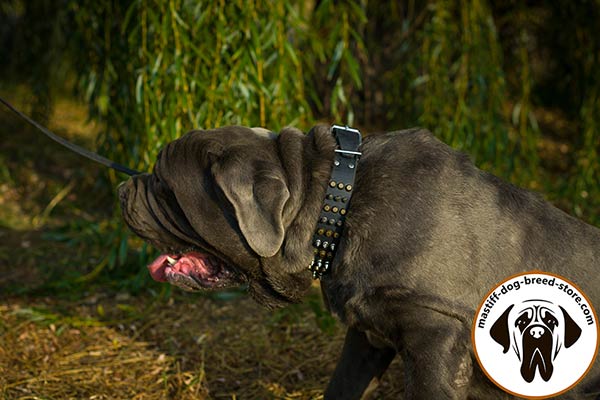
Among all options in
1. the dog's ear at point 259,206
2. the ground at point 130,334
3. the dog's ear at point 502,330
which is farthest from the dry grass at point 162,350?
the dog's ear at point 259,206

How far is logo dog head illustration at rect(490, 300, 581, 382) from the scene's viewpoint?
8.34ft

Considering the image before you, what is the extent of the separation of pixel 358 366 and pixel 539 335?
0.66 metres

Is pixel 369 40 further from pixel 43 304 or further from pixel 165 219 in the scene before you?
pixel 165 219

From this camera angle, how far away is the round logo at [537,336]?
2.47m

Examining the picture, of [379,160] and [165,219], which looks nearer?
[379,160]

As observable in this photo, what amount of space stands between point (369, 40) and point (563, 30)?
1.45 meters

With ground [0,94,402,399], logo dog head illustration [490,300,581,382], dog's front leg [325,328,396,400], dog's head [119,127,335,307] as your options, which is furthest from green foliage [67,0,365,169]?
logo dog head illustration [490,300,581,382]

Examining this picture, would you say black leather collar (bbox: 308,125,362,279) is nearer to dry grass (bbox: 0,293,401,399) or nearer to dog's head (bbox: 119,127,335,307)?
dog's head (bbox: 119,127,335,307)

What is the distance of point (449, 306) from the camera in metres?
2.36

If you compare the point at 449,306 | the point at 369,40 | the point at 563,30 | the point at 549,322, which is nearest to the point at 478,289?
the point at 449,306

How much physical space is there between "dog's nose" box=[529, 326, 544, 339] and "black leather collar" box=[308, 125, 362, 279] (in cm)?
69

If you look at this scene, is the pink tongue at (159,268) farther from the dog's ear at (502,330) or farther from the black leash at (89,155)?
the dog's ear at (502,330)

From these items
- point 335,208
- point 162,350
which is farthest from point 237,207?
point 162,350

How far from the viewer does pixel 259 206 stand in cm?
241
